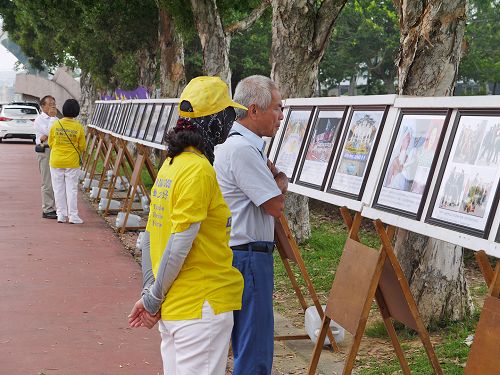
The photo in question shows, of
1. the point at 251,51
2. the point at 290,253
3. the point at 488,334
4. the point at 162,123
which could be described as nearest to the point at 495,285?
the point at 488,334

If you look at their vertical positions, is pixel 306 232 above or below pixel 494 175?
below

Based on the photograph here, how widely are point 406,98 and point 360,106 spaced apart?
613 mm

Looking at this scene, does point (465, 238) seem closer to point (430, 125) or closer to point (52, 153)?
point (430, 125)

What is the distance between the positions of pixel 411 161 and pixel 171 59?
15.0 metres

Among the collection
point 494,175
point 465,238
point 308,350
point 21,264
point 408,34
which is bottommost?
point 21,264

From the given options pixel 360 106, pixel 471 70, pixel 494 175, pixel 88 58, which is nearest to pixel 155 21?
pixel 88 58

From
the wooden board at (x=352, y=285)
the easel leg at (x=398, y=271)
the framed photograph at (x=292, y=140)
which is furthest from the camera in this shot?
the framed photograph at (x=292, y=140)

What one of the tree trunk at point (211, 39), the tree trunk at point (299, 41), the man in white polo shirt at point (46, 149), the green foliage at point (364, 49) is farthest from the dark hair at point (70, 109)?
the green foliage at point (364, 49)

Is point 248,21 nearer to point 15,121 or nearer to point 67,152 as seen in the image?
point 67,152

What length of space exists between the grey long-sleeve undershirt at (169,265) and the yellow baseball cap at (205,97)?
52 centimetres

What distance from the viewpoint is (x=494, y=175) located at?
4012mm

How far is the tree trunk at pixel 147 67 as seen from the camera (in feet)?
74.6

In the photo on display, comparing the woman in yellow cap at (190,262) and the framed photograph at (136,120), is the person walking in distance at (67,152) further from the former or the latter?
the woman in yellow cap at (190,262)

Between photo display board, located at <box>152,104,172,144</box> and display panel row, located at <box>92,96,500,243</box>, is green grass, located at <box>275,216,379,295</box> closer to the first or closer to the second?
photo display board, located at <box>152,104,172,144</box>
